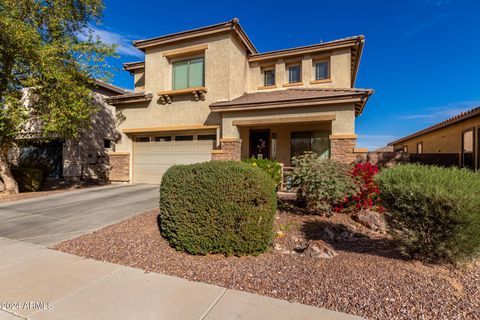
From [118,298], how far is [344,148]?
9029mm

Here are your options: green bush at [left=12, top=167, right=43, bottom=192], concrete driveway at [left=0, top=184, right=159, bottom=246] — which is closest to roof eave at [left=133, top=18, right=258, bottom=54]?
concrete driveway at [left=0, top=184, right=159, bottom=246]

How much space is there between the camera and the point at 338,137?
9797mm

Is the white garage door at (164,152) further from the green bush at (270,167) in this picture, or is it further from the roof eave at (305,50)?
the roof eave at (305,50)

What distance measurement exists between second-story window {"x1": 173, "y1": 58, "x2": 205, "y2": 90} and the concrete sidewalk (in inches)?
426

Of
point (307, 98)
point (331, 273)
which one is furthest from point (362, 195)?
point (307, 98)

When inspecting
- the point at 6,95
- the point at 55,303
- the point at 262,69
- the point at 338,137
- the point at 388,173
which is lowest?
the point at 55,303

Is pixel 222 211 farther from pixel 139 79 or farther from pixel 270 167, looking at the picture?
pixel 139 79

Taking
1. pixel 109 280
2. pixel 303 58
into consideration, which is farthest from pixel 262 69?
pixel 109 280

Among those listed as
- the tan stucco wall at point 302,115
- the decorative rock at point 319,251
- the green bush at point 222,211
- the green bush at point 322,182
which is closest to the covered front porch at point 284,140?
the tan stucco wall at point 302,115

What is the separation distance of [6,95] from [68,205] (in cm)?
600

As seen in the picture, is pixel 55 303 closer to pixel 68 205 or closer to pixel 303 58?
pixel 68 205

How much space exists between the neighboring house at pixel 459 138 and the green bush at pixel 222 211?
11373 mm

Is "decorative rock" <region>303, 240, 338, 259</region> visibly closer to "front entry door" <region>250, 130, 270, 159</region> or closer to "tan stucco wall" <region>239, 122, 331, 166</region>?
"tan stucco wall" <region>239, 122, 331, 166</region>

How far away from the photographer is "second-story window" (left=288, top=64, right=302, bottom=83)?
13.5 m
